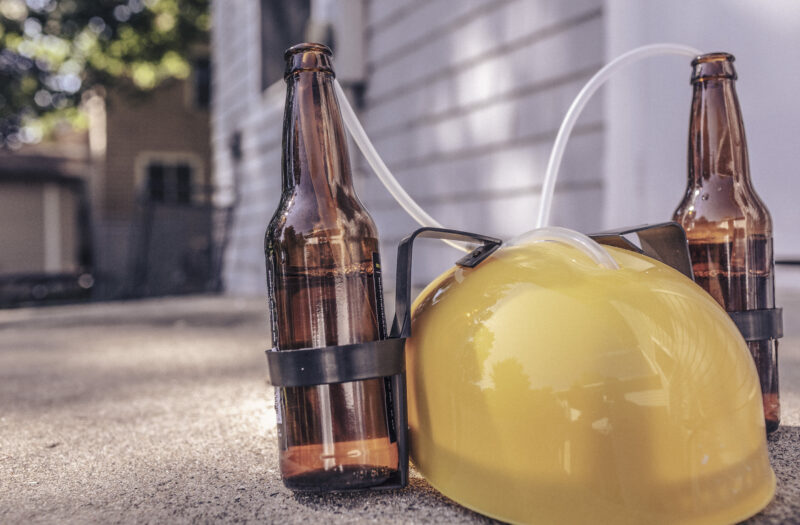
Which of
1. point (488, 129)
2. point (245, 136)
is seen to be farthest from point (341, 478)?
point (245, 136)

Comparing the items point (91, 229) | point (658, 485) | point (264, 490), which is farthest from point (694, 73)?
point (91, 229)

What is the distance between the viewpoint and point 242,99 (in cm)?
724

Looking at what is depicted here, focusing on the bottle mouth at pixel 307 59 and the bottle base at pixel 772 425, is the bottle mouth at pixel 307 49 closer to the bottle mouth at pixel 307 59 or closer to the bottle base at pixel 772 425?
the bottle mouth at pixel 307 59

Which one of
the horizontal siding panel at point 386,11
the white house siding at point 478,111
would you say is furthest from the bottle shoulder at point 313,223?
the horizontal siding panel at point 386,11

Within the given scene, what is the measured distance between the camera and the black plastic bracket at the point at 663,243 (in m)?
1.02

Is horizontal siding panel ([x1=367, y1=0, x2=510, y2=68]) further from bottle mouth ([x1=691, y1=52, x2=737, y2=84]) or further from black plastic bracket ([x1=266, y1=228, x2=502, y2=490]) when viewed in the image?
black plastic bracket ([x1=266, y1=228, x2=502, y2=490])

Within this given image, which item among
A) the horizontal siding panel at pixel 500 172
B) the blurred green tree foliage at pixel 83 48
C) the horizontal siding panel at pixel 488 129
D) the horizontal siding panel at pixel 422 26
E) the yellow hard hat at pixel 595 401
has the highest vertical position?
the blurred green tree foliage at pixel 83 48

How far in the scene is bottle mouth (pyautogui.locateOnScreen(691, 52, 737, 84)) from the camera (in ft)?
3.53

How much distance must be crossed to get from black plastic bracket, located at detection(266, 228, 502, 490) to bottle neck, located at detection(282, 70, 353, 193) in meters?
0.15

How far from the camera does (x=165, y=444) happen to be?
1.36 meters

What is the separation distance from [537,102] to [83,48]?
1395cm

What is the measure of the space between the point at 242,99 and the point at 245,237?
5.22 feet

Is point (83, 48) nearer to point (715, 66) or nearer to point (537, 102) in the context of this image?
point (537, 102)

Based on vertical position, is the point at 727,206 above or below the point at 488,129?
below
